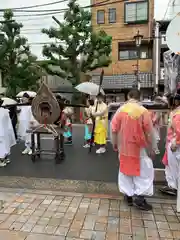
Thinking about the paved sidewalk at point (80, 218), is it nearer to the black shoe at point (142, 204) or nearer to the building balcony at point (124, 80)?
the black shoe at point (142, 204)

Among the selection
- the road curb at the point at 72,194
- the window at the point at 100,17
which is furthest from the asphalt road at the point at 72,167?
the window at the point at 100,17

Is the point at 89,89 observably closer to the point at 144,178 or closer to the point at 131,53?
the point at 144,178

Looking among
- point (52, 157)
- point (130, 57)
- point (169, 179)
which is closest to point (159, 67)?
point (130, 57)

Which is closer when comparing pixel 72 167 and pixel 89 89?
pixel 72 167

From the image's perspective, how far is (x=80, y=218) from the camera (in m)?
3.19

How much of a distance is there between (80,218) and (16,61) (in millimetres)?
15285

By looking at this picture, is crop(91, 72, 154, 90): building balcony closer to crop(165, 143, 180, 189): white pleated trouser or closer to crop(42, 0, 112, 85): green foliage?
crop(42, 0, 112, 85): green foliage

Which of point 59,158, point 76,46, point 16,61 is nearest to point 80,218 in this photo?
point 59,158

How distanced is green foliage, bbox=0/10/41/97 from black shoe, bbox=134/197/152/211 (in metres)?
13.4

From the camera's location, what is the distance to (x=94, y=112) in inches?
280

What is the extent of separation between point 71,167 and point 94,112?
2073 millimetres

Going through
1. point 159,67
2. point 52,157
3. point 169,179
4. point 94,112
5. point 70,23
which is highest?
point 70,23

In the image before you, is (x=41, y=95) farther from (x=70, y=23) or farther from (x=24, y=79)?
(x=24, y=79)

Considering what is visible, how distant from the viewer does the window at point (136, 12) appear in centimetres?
1980
